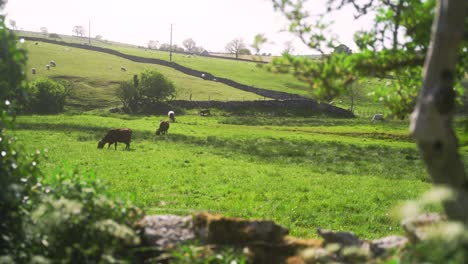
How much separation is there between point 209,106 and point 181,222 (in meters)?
69.7

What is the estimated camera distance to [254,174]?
74.3 feet

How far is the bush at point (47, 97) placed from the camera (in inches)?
2496

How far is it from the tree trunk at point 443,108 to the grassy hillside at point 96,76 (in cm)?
7431

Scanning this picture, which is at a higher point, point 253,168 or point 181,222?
point 181,222

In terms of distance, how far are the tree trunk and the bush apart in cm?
6397

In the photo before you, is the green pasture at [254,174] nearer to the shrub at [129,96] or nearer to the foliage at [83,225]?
the foliage at [83,225]

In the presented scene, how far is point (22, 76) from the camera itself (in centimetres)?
667

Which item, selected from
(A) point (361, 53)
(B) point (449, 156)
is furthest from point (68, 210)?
(A) point (361, 53)

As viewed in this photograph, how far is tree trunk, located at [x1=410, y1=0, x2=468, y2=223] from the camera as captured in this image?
4027mm

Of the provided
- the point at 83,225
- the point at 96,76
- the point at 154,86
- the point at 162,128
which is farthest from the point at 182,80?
the point at 83,225

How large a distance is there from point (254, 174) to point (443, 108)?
61.5 feet

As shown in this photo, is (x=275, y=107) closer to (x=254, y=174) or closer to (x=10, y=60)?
(x=254, y=174)

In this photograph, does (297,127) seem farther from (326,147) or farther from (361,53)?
(361,53)

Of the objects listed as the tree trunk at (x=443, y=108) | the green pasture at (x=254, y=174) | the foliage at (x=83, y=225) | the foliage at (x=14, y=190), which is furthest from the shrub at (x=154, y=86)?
the tree trunk at (x=443, y=108)
